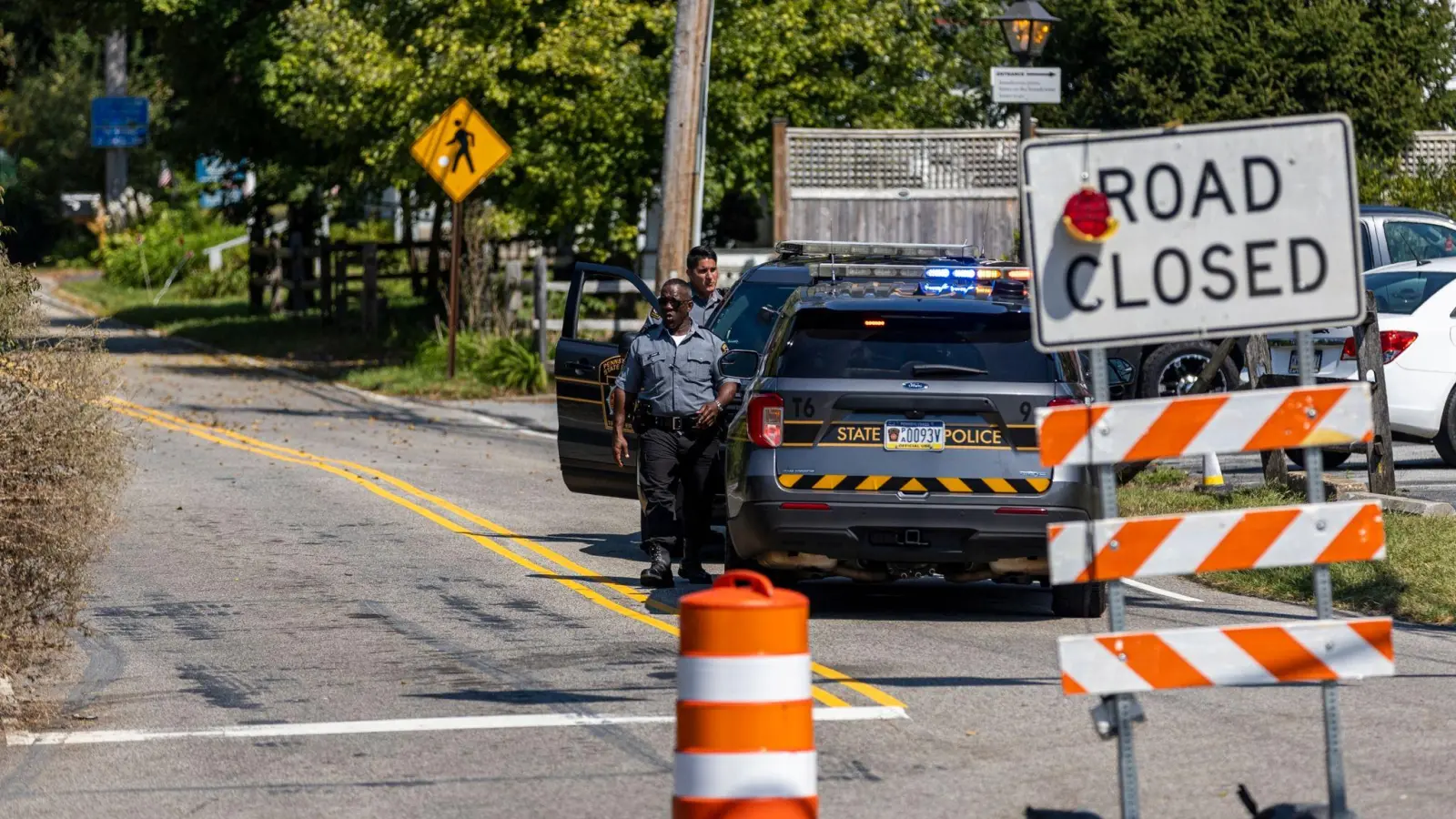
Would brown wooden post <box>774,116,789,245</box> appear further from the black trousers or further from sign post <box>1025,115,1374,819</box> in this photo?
sign post <box>1025,115,1374,819</box>

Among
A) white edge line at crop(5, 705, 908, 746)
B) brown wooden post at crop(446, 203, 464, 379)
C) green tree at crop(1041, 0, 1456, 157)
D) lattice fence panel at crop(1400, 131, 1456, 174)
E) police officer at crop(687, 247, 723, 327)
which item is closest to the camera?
white edge line at crop(5, 705, 908, 746)

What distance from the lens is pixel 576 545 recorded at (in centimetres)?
1362

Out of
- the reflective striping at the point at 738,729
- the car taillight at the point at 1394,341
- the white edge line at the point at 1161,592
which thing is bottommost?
the white edge line at the point at 1161,592

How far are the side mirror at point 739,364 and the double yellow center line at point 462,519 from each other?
143 centimetres

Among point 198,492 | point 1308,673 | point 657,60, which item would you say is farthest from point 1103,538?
point 657,60

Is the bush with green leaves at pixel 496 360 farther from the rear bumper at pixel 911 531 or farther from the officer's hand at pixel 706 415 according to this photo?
the rear bumper at pixel 911 531

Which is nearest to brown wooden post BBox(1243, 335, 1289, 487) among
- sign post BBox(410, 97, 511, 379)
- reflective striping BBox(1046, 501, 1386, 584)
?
reflective striping BBox(1046, 501, 1386, 584)

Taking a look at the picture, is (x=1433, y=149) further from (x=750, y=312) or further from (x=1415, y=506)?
(x=750, y=312)

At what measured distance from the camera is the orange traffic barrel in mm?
5840

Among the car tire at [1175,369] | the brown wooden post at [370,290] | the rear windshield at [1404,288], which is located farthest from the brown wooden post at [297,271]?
the rear windshield at [1404,288]

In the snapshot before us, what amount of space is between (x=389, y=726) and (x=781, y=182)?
16503mm

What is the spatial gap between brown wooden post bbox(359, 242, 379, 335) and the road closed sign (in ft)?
82.5

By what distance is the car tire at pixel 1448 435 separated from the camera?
51.8ft

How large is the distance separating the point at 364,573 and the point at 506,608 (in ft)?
5.41
